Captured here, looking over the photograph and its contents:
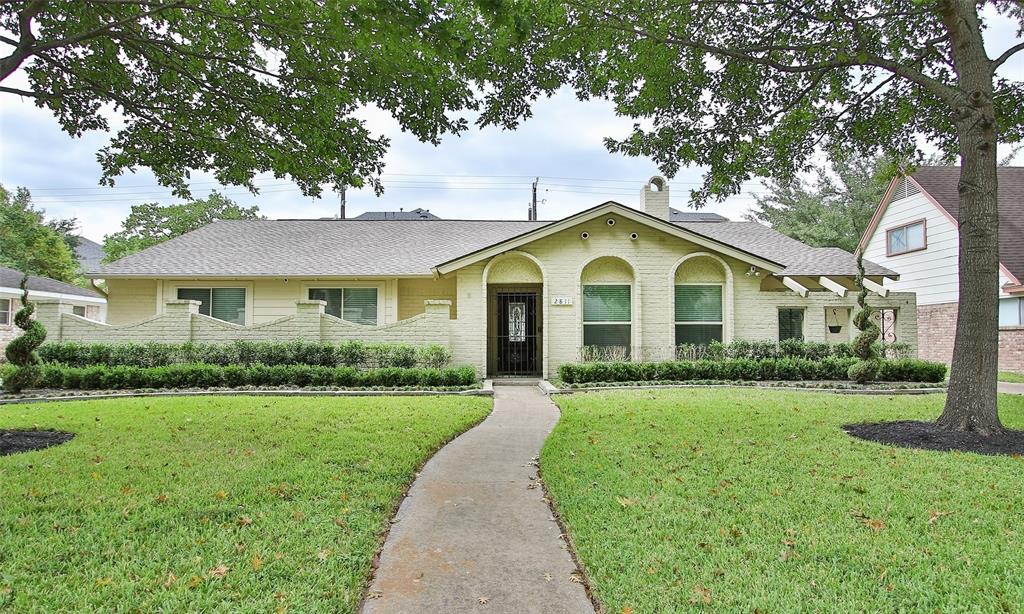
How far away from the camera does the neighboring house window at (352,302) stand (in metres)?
16.5

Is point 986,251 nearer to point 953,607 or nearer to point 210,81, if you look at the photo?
point 953,607

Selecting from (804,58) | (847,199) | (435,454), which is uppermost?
(847,199)

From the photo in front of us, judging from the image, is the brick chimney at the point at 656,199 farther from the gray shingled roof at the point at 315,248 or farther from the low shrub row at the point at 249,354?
the low shrub row at the point at 249,354

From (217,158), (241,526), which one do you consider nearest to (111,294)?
(217,158)

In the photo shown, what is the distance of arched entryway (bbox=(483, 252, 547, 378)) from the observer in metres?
15.3

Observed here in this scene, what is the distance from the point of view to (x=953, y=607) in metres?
2.77

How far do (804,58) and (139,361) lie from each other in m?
15.2

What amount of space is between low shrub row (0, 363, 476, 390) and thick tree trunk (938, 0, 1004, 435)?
28.8ft

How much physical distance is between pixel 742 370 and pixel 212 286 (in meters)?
14.9

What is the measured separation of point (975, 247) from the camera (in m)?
6.95

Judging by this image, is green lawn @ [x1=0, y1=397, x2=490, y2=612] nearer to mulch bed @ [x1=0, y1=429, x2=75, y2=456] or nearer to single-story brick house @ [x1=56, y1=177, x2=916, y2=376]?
mulch bed @ [x1=0, y1=429, x2=75, y2=456]

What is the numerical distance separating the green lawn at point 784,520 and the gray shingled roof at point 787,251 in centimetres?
1074

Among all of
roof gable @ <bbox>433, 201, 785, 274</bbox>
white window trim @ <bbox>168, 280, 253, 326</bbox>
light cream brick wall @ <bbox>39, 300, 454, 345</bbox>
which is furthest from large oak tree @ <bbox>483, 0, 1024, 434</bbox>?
white window trim @ <bbox>168, 280, 253, 326</bbox>

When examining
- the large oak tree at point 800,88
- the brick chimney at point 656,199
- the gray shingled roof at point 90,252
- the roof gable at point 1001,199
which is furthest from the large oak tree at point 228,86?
the gray shingled roof at point 90,252
